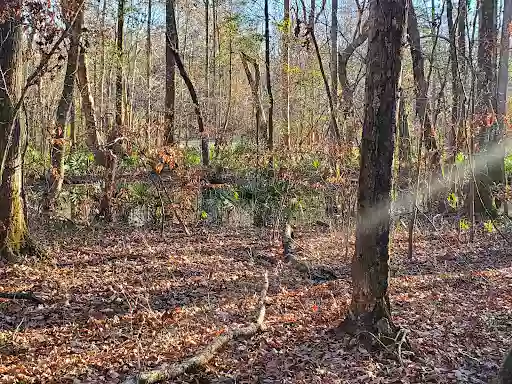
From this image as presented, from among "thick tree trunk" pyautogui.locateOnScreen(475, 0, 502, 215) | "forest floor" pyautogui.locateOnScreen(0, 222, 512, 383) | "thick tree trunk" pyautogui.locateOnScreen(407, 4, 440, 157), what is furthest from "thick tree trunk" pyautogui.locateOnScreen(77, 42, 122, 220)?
"thick tree trunk" pyautogui.locateOnScreen(475, 0, 502, 215)

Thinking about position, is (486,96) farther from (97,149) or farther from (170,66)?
(170,66)

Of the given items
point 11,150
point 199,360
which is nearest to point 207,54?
point 11,150

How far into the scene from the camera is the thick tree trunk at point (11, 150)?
275 inches

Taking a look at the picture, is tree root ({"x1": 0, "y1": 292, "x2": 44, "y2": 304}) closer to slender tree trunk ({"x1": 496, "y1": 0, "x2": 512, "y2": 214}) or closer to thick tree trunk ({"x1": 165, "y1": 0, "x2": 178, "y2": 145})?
thick tree trunk ({"x1": 165, "y1": 0, "x2": 178, "y2": 145})

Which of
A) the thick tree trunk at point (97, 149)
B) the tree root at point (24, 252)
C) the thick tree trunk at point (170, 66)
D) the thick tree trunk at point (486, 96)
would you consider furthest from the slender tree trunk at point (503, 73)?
the tree root at point (24, 252)

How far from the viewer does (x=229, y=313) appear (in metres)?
6.27

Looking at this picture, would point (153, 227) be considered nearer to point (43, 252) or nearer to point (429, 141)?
point (43, 252)

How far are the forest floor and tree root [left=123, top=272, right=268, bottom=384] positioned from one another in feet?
0.27

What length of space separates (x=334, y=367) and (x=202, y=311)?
2070mm

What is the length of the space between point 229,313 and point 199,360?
1.70 metres

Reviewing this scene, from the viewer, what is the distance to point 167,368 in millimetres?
4344

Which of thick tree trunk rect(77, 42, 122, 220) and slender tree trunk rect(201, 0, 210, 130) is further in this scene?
slender tree trunk rect(201, 0, 210, 130)

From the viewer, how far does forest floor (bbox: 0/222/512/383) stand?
470 centimetres

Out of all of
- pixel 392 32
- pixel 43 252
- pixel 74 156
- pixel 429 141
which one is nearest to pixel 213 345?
pixel 392 32
